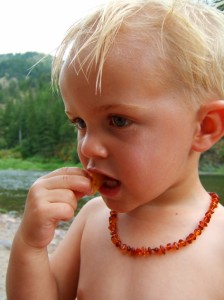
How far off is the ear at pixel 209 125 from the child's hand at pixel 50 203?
11.9 inches

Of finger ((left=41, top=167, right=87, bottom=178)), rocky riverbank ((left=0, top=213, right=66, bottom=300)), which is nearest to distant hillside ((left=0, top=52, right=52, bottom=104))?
rocky riverbank ((left=0, top=213, right=66, bottom=300))

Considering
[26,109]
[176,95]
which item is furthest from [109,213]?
[26,109]

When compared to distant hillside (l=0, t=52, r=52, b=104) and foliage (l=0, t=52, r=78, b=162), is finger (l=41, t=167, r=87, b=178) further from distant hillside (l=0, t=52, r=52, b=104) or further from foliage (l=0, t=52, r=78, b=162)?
distant hillside (l=0, t=52, r=52, b=104)

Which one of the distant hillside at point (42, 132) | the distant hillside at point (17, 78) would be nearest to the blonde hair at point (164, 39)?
the distant hillside at point (42, 132)

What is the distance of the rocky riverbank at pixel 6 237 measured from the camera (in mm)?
3733

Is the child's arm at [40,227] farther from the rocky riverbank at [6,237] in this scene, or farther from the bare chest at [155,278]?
the rocky riverbank at [6,237]

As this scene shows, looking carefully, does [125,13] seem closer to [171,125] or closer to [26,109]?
[171,125]

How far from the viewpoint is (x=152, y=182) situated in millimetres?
1067

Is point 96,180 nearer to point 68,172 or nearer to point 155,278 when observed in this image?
point 68,172

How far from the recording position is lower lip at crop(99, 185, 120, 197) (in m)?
1.08

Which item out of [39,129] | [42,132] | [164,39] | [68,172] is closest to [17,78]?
[39,129]

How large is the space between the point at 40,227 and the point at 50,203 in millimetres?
66

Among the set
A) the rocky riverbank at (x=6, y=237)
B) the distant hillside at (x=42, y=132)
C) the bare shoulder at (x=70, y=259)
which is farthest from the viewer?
the distant hillside at (x=42, y=132)

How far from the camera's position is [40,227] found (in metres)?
1.09
